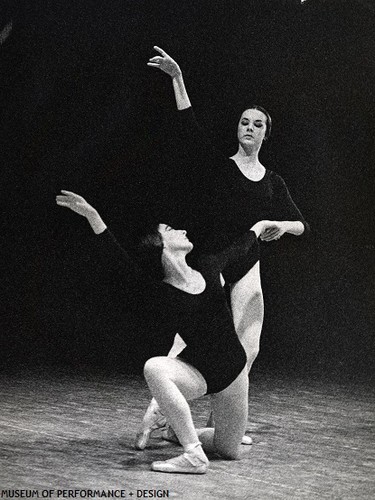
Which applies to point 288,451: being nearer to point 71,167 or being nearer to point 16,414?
point 16,414

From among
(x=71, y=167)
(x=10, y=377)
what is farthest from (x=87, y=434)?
(x=71, y=167)

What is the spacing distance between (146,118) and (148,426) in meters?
1.97

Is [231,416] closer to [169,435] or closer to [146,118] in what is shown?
[169,435]

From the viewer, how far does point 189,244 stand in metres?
3.67

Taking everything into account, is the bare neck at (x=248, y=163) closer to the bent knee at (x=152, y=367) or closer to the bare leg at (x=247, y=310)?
the bare leg at (x=247, y=310)

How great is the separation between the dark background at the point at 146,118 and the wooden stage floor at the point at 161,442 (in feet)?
1.78

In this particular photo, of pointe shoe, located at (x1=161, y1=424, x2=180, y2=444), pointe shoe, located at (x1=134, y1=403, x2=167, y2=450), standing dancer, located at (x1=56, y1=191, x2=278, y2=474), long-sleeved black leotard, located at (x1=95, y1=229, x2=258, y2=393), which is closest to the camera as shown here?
standing dancer, located at (x1=56, y1=191, x2=278, y2=474)

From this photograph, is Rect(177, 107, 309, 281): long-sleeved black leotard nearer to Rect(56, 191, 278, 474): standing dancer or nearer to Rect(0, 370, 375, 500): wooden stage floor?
Rect(56, 191, 278, 474): standing dancer

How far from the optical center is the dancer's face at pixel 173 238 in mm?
3637

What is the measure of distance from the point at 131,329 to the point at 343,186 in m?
1.59

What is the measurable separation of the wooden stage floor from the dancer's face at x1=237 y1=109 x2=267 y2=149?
4.03 feet

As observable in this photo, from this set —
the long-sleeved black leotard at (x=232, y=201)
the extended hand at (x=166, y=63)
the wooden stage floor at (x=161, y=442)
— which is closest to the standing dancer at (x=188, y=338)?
the wooden stage floor at (x=161, y=442)

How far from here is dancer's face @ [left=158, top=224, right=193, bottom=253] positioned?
3.64m

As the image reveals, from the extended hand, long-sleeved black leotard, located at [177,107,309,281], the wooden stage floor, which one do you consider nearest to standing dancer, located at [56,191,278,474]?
the wooden stage floor
